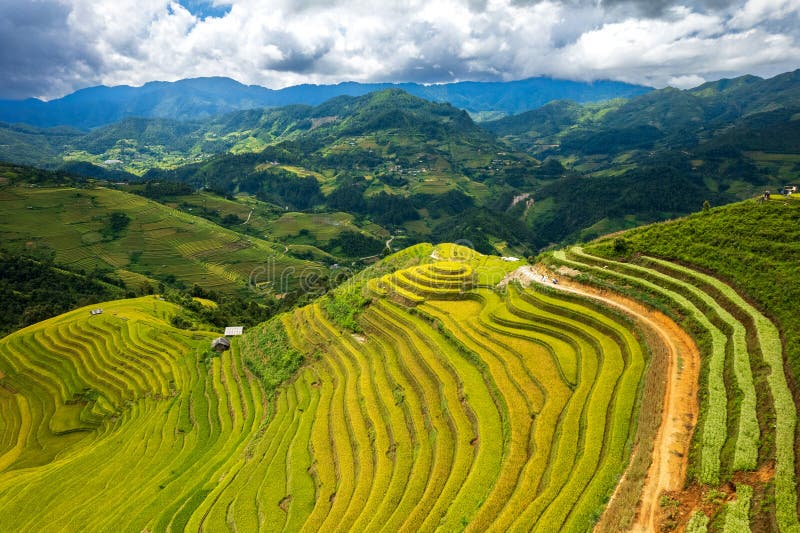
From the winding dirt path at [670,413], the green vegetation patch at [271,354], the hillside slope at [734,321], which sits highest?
the hillside slope at [734,321]

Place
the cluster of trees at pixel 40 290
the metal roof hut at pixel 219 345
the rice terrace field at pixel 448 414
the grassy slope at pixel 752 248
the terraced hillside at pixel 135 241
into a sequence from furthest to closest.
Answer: the terraced hillside at pixel 135 241, the cluster of trees at pixel 40 290, the metal roof hut at pixel 219 345, the grassy slope at pixel 752 248, the rice terrace field at pixel 448 414

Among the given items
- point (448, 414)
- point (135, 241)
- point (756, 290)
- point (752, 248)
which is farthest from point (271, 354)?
point (135, 241)

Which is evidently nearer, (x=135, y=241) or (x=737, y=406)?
(x=737, y=406)

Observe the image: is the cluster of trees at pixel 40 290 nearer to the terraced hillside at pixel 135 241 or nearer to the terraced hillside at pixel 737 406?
the terraced hillside at pixel 135 241

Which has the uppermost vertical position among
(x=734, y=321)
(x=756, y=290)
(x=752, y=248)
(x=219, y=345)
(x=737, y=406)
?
(x=752, y=248)

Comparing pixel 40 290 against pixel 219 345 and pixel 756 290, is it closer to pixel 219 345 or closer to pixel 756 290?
pixel 219 345

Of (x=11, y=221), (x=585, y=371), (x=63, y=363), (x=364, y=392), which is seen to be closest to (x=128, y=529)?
(x=364, y=392)

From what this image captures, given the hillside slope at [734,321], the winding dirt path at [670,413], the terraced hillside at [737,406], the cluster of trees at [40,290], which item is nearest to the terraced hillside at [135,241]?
the cluster of trees at [40,290]
